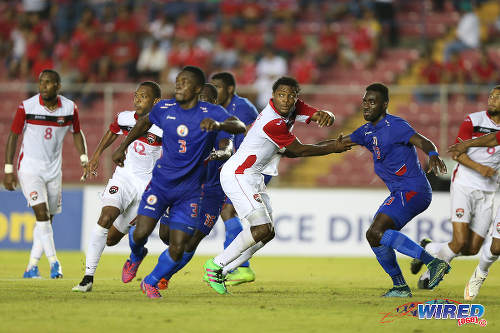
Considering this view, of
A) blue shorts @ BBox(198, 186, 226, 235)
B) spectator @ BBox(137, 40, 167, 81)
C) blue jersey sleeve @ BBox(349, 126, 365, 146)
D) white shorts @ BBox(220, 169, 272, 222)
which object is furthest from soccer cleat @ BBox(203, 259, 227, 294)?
spectator @ BBox(137, 40, 167, 81)

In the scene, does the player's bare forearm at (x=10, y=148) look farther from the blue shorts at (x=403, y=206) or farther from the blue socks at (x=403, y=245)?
the blue socks at (x=403, y=245)

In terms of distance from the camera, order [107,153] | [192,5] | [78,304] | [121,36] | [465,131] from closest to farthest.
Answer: [78,304] < [465,131] < [107,153] < [121,36] < [192,5]

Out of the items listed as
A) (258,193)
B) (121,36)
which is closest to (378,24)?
(121,36)

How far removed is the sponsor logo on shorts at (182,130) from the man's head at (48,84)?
3297 mm

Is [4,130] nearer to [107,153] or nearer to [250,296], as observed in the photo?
[107,153]

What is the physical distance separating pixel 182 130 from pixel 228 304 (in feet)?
5.98

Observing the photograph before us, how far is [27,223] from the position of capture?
53.3 feet

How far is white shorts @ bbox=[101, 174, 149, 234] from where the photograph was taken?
33.1ft

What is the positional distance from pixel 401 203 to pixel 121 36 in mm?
13774

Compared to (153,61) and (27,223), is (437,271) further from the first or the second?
(153,61)

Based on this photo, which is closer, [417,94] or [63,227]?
[63,227]

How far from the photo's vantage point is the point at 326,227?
16.1m

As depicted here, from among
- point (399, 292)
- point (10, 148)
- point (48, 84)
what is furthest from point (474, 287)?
point (10, 148)

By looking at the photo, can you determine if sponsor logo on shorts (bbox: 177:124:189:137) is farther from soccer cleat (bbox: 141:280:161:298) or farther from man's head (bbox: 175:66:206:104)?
soccer cleat (bbox: 141:280:161:298)
